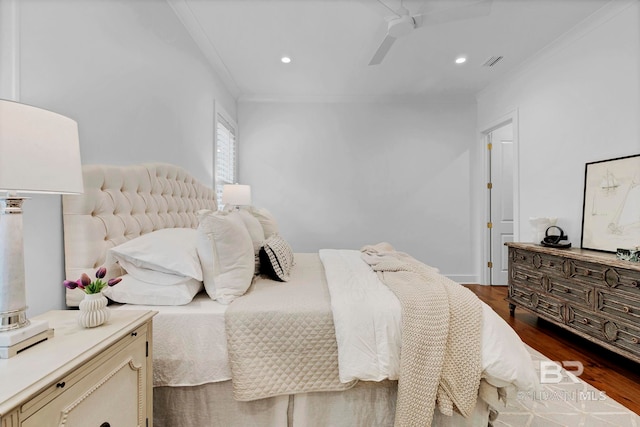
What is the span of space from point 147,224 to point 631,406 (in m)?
3.06

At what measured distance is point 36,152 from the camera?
801 mm

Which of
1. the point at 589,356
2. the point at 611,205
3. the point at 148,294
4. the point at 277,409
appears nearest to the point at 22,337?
the point at 148,294

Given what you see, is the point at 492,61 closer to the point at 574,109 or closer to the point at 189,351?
the point at 574,109

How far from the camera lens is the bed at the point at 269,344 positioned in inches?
50.0

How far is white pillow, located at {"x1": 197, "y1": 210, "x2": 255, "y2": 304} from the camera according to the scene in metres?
1.50

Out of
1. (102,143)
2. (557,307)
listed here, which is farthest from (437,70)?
(102,143)

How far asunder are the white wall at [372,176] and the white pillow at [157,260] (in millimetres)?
2910

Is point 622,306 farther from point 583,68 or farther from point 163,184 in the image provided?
point 163,184

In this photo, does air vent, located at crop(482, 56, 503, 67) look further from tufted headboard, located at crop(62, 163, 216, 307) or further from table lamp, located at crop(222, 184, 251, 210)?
tufted headboard, located at crop(62, 163, 216, 307)

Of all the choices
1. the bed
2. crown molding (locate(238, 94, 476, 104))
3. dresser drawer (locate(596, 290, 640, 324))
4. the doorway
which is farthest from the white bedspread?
the doorway

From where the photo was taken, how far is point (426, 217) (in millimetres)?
4484

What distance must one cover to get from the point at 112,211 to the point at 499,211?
183 inches

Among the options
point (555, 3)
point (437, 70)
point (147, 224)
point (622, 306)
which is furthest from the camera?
point (437, 70)

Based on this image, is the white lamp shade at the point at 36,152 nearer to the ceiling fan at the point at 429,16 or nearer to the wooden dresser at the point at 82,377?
the wooden dresser at the point at 82,377
